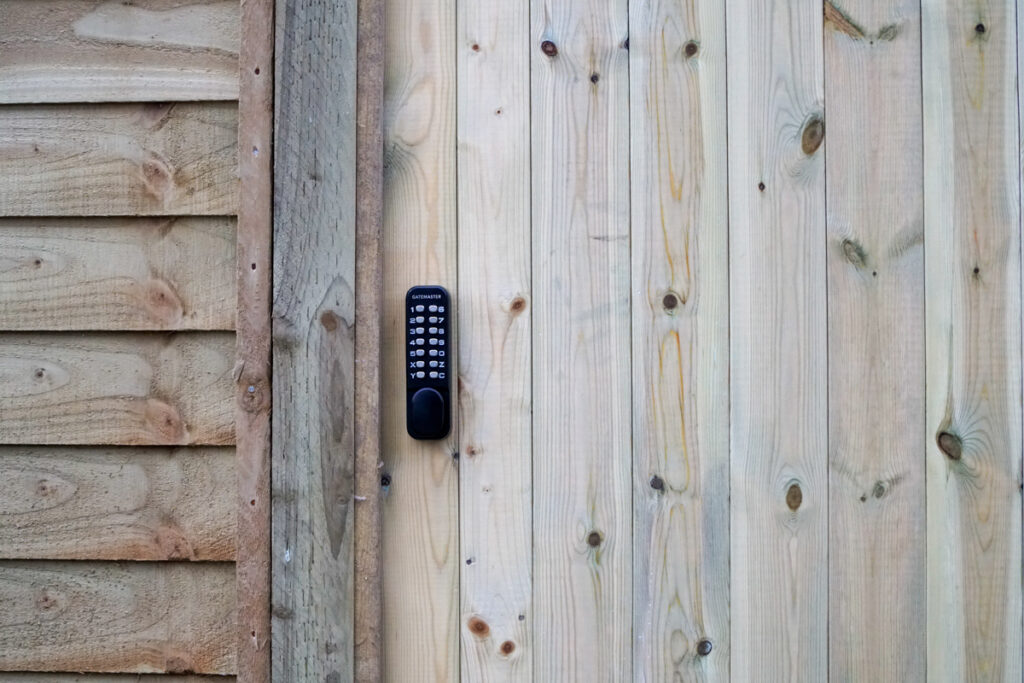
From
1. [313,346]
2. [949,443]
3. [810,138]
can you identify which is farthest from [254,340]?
[949,443]

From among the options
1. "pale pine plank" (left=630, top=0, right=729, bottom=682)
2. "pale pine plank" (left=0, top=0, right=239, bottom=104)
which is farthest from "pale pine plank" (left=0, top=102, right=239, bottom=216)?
"pale pine plank" (left=630, top=0, right=729, bottom=682)

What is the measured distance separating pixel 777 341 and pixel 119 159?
97 cm

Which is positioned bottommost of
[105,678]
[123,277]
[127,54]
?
[105,678]

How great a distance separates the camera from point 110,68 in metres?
1.03

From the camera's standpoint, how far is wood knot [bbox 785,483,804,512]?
1013mm

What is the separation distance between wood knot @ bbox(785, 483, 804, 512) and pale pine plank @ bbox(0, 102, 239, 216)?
2.88 ft

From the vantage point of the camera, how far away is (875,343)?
3.34 ft

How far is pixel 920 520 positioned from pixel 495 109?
2.74ft

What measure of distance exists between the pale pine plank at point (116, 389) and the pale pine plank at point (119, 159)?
19 centimetres

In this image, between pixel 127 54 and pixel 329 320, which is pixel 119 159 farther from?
pixel 329 320

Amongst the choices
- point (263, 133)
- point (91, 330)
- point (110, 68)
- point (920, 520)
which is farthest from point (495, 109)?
point (920, 520)

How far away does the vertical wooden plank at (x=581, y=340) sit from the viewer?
40.1 inches

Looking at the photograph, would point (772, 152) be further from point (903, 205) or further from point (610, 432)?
point (610, 432)

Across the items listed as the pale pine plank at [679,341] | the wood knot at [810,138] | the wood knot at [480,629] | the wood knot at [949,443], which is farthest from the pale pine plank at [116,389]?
the wood knot at [949,443]
